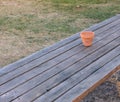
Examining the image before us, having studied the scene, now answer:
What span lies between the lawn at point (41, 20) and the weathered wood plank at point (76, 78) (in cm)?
196

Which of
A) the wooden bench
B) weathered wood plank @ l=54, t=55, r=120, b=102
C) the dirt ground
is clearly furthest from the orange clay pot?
the dirt ground

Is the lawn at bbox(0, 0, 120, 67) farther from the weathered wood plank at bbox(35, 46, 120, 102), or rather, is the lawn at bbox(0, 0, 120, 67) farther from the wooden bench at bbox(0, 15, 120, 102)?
the weathered wood plank at bbox(35, 46, 120, 102)

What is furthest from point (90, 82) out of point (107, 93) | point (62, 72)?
point (107, 93)

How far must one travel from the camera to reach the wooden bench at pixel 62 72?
95.9 inches

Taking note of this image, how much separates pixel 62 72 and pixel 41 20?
388cm

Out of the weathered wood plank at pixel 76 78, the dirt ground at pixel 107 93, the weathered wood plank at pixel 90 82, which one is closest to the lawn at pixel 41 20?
the dirt ground at pixel 107 93

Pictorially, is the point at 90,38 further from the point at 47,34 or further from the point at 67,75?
Answer: the point at 47,34

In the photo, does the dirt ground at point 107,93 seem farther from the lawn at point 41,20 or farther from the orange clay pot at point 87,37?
the lawn at point 41,20

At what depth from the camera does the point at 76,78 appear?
2.69 metres

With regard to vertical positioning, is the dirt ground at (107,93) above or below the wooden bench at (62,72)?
below

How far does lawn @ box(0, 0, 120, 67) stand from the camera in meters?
5.23

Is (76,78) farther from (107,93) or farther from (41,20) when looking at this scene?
(41,20)

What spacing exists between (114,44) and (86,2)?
4677mm

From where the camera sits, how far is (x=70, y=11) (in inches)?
286
